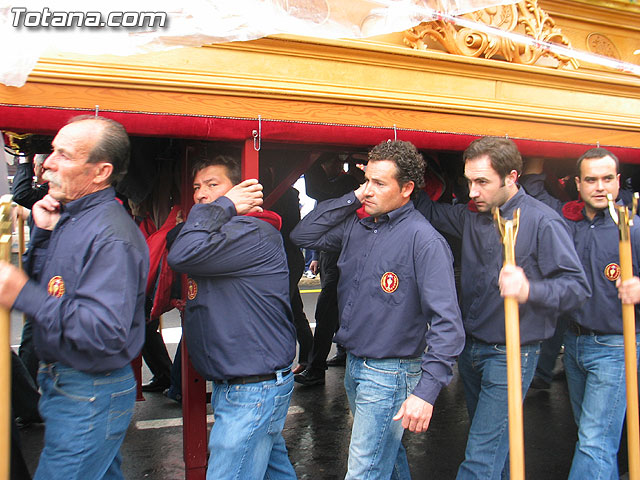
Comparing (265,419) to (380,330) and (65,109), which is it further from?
(65,109)

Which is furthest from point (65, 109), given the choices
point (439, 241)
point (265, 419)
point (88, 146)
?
point (439, 241)

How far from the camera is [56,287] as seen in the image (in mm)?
1853

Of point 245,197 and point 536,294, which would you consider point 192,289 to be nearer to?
point 245,197

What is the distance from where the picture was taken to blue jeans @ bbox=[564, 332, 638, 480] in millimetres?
2678

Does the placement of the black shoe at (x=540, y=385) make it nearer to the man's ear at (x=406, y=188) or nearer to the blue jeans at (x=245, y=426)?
the man's ear at (x=406, y=188)

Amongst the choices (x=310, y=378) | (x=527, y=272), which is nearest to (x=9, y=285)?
(x=527, y=272)

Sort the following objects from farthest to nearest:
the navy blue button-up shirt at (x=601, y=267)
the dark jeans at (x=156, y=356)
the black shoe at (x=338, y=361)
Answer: the black shoe at (x=338, y=361) → the dark jeans at (x=156, y=356) → the navy blue button-up shirt at (x=601, y=267)

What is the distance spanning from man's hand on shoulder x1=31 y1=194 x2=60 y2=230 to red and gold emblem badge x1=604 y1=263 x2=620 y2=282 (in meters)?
2.63

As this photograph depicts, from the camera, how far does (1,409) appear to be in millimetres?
1800

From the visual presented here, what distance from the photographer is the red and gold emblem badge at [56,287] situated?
185 cm

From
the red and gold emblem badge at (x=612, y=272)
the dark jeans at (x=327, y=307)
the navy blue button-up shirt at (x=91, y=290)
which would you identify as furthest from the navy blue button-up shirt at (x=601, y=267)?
the dark jeans at (x=327, y=307)

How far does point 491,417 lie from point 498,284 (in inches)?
24.5

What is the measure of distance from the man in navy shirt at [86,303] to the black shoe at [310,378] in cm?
311

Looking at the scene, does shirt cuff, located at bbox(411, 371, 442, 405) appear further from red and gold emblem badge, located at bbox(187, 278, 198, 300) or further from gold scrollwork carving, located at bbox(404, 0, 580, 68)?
gold scrollwork carving, located at bbox(404, 0, 580, 68)
